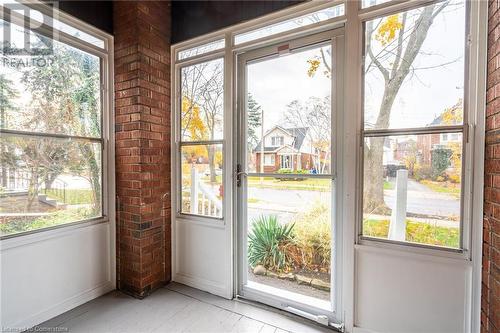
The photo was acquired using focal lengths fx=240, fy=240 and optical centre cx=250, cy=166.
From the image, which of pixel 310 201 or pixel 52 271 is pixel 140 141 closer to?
pixel 52 271

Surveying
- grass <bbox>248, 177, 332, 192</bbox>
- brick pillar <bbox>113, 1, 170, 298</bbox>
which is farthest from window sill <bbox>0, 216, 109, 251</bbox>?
grass <bbox>248, 177, 332, 192</bbox>

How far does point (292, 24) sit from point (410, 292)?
221 cm

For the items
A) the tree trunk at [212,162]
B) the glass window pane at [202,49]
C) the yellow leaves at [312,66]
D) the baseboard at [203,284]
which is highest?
the glass window pane at [202,49]

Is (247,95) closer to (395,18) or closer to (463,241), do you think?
(395,18)

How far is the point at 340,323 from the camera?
6.11 ft

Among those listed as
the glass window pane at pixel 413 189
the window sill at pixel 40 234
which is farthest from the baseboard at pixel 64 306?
the glass window pane at pixel 413 189

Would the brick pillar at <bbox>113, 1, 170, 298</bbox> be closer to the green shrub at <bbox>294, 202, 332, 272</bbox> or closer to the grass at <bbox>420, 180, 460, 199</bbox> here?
the green shrub at <bbox>294, 202, 332, 272</bbox>

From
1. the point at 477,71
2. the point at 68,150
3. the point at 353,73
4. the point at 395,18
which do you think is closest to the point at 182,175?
the point at 68,150

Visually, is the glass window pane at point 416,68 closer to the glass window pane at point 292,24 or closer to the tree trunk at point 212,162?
the glass window pane at point 292,24

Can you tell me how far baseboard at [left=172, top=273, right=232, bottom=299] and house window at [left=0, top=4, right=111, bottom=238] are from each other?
3.35 ft

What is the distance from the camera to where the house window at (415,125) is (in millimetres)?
1534

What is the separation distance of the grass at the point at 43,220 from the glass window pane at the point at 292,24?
2.15 m

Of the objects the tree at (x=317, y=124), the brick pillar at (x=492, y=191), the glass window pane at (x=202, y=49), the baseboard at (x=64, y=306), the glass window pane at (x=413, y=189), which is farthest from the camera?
the glass window pane at (x=202, y=49)

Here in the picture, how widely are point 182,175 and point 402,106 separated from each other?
2.08m
